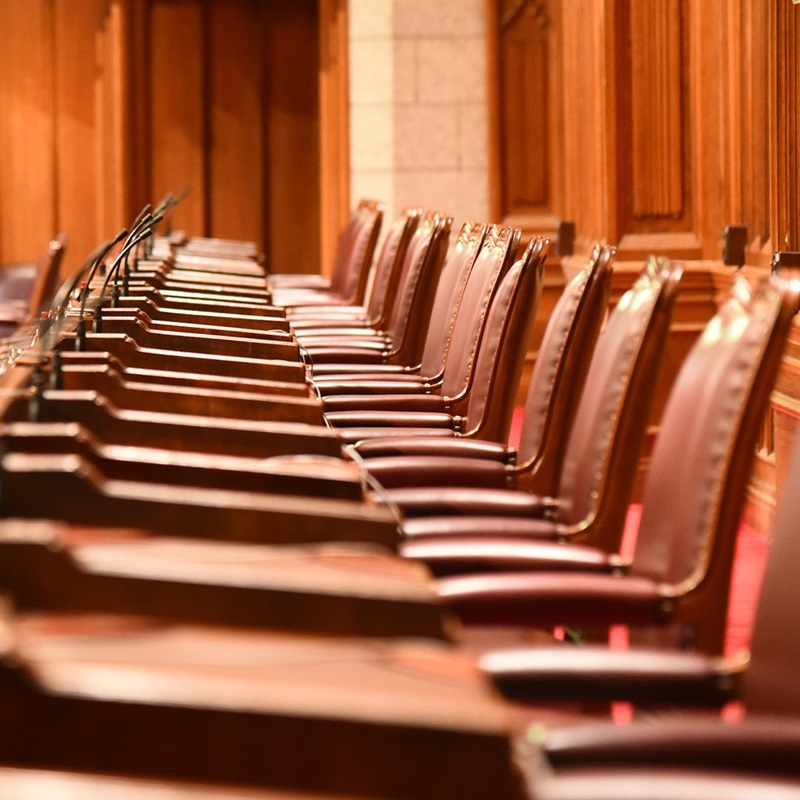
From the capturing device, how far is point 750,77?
486 cm

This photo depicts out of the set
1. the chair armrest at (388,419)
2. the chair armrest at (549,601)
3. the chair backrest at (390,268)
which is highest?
the chair backrest at (390,268)

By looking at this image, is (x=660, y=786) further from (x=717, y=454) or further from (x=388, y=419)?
(x=388, y=419)

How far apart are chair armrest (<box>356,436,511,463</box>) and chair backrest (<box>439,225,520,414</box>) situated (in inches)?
18.3

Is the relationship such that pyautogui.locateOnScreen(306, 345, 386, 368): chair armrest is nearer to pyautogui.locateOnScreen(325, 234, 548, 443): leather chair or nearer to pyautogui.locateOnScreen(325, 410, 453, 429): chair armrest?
pyautogui.locateOnScreen(325, 234, 548, 443): leather chair

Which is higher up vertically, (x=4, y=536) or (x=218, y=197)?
(x=218, y=197)

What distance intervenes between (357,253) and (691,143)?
1.66m

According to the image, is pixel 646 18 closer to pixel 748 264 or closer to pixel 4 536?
pixel 748 264

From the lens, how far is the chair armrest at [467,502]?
2.44m

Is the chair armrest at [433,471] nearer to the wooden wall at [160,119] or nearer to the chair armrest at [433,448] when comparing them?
the chair armrest at [433,448]

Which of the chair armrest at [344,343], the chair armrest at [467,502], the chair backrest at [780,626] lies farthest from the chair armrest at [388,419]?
the chair backrest at [780,626]

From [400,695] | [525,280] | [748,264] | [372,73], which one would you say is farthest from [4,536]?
[372,73]

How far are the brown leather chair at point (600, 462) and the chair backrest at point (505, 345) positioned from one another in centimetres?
60

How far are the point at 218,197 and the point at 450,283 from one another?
17.7 ft

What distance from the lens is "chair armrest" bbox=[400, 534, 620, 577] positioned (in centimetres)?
200
